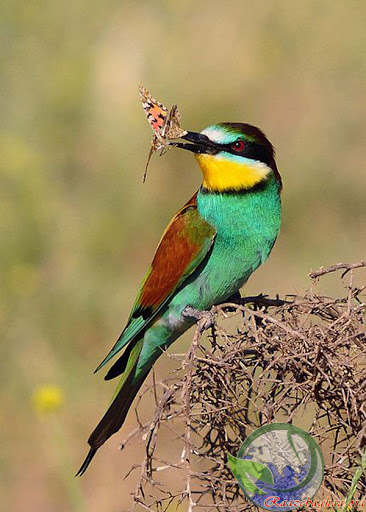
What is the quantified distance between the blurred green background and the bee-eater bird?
3.00ft

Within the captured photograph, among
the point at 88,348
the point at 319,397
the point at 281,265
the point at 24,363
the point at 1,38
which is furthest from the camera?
the point at 1,38

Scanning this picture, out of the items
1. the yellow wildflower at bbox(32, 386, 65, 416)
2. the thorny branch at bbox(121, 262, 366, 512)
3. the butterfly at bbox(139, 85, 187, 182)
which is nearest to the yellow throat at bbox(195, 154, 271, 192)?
the butterfly at bbox(139, 85, 187, 182)

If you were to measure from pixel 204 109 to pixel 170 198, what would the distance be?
0.48m

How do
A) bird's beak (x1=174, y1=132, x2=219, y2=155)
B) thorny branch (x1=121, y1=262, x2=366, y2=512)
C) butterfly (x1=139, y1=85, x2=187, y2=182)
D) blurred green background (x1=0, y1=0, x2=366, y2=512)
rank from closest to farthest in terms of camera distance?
thorny branch (x1=121, y1=262, x2=366, y2=512), butterfly (x1=139, y1=85, x2=187, y2=182), bird's beak (x1=174, y1=132, x2=219, y2=155), blurred green background (x1=0, y1=0, x2=366, y2=512)

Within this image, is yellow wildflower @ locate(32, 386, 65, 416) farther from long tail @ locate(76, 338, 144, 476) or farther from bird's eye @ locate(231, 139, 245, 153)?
bird's eye @ locate(231, 139, 245, 153)

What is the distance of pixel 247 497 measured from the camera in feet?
5.07

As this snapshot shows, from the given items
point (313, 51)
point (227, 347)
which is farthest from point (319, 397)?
point (313, 51)

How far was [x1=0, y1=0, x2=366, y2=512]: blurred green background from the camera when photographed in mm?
3727

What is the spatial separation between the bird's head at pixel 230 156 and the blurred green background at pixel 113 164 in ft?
4.00

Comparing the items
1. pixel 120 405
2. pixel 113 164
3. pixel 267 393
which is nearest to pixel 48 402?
pixel 120 405

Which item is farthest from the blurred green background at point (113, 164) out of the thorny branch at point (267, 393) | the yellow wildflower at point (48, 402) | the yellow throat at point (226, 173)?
the thorny branch at point (267, 393)

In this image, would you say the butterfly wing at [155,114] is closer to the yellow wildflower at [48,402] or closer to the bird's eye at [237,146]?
the bird's eye at [237,146]

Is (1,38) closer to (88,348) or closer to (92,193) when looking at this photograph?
(92,193)

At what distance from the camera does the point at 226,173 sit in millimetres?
2609
